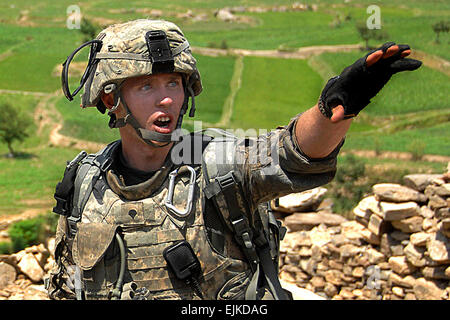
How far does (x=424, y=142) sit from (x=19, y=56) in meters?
25.5

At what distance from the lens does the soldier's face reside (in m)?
3.88

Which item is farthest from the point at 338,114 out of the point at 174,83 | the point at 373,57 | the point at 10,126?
the point at 10,126

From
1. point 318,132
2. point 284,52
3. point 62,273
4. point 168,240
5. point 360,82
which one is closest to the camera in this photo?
point 360,82

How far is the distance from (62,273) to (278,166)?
1.90 meters

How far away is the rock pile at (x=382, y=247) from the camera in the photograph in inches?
430

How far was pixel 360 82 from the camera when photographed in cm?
279

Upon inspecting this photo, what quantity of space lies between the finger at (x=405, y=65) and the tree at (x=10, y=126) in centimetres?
2226

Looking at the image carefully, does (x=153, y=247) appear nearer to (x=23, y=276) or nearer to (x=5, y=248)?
(x=23, y=276)

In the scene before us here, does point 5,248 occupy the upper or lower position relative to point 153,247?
lower

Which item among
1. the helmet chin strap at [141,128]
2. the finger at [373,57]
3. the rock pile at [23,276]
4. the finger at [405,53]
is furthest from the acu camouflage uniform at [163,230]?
the rock pile at [23,276]
